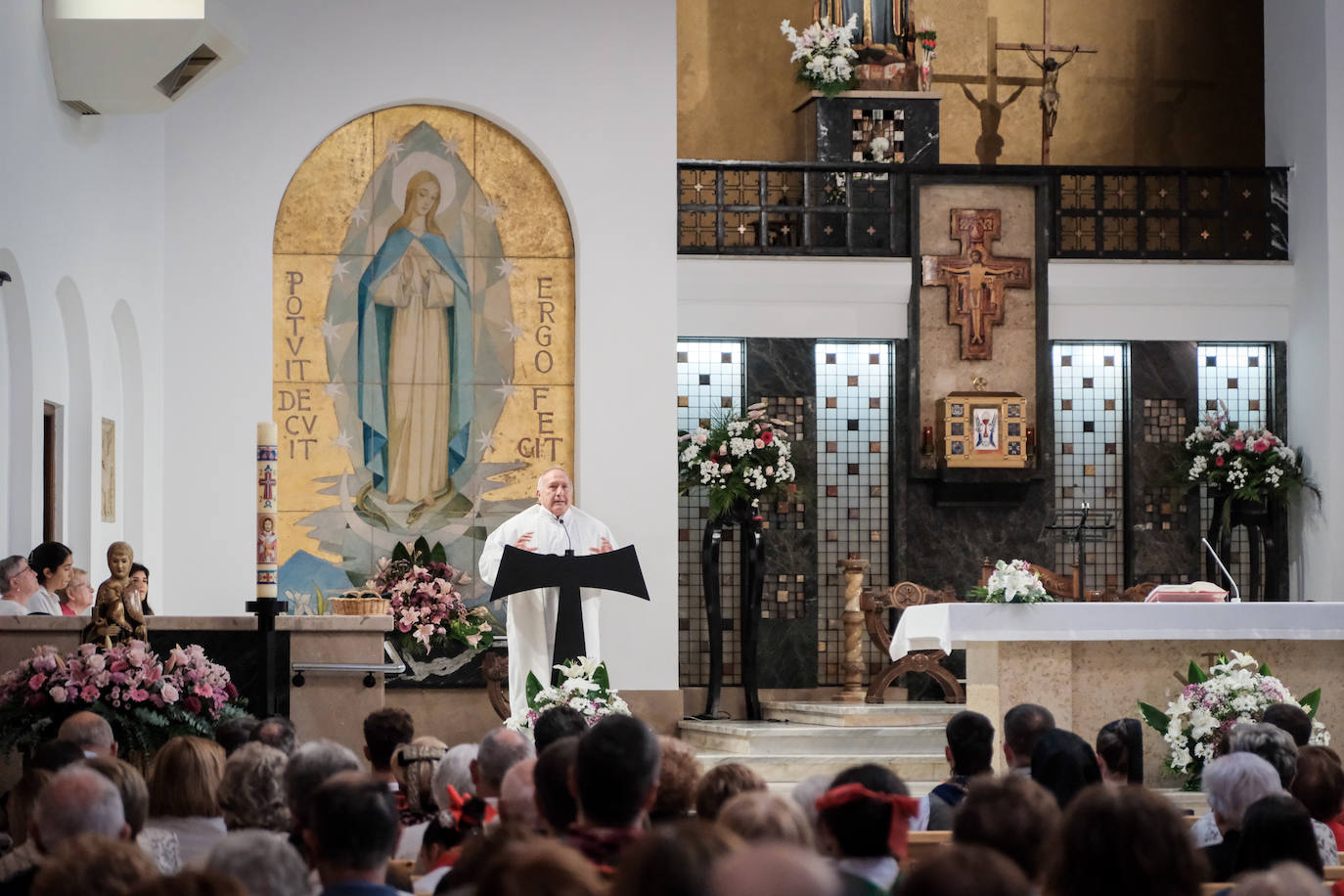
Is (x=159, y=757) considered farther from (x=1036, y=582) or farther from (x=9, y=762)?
(x=1036, y=582)

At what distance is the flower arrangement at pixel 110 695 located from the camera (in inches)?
272

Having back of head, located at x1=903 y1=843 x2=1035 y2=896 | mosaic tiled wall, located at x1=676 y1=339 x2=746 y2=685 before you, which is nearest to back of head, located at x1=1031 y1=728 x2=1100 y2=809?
back of head, located at x1=903 y1=843 x2=1035 y2=896

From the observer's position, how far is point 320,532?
13.0m

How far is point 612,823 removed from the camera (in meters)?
3.76

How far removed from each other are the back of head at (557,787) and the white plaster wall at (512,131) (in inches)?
349

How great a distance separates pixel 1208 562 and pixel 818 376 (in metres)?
3.80

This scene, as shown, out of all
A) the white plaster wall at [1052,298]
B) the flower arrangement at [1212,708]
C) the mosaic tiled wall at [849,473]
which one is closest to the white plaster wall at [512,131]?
the white plaster wall at [1052,298]

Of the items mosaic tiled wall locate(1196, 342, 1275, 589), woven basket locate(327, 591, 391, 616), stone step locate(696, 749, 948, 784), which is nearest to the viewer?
woven basket locate(327, 591, 391, 616)

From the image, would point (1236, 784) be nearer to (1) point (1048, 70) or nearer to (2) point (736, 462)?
(2) point (736, 462)

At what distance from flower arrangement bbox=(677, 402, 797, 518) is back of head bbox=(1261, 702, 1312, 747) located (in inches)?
265

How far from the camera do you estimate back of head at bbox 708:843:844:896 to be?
7.13ft

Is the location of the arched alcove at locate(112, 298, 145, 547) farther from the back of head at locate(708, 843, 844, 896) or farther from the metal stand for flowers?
the back of head at locate(708, 843, 844, 896)

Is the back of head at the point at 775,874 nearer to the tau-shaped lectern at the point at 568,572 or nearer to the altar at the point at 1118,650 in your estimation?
the altar at the point at 1118,650

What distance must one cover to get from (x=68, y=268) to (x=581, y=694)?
4.15 m
